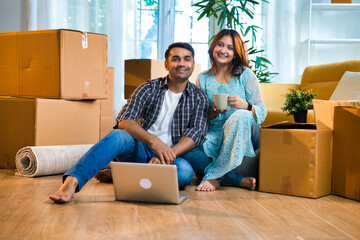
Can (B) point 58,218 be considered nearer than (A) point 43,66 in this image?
Yes

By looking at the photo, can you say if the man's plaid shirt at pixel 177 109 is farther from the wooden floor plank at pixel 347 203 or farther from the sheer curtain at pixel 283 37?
the sheer curtain at pixel 283 37

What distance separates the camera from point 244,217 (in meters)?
1.53

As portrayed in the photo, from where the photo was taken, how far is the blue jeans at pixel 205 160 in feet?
6.88

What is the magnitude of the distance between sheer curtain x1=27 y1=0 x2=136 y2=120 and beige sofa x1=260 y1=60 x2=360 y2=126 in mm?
1596

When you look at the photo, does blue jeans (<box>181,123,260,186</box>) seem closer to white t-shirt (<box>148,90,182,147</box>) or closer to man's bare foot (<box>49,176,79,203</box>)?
white t-shirt (<box>148,90,182,147</box>)

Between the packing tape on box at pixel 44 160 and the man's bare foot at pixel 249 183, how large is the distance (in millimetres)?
977

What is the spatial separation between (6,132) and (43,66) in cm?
46

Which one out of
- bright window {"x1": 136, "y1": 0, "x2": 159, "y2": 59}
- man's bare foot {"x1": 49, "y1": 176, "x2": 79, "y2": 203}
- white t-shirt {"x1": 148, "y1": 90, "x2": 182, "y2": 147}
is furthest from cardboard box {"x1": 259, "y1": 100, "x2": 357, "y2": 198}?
bright window {"x1": 136, "y1": 0, "x2": 159, "y2": 59}

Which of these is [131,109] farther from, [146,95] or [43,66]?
[43,66]

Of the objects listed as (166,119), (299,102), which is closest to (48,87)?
(166,119)

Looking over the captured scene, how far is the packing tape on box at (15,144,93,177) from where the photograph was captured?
2284 mm

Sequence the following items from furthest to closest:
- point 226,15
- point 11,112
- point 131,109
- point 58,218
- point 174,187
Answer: point 226,15
point 11,112
point 131,109
point 174,187
point 58,218

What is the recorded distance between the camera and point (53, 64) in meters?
2.56

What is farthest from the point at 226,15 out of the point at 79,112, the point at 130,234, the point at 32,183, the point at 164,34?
the point at 130,234
